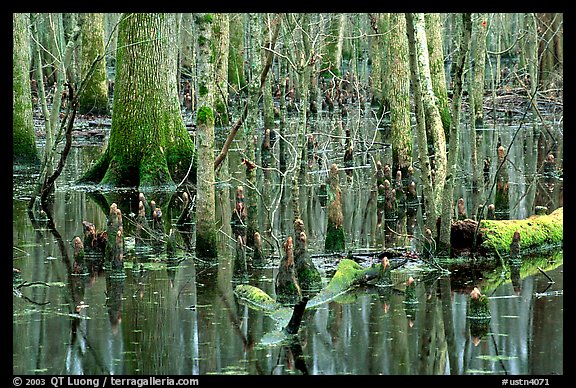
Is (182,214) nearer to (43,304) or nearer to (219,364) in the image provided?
(43,304)

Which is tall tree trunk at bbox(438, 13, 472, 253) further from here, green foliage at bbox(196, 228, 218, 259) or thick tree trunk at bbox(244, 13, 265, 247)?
green foliage at bbox(196, 228, 218, 259)

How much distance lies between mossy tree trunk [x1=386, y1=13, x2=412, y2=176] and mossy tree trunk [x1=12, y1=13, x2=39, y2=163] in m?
6.53

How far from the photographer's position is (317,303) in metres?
8.45

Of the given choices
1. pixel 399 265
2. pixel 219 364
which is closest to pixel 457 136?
pixel 399 265

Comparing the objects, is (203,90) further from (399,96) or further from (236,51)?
(236,51)

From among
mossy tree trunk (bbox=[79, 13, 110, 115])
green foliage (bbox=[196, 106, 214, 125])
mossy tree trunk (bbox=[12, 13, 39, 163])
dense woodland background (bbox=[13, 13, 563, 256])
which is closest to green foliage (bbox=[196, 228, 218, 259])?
dense woodland background (bbox=[13, 13, 563, 256])

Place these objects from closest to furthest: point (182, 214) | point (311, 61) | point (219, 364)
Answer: point (219, 364)
point (311, 61)
point (182, 214)

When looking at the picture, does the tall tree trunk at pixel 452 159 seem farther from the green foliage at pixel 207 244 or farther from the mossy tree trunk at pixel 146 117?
the mossy tree trunk at pixel 146 117


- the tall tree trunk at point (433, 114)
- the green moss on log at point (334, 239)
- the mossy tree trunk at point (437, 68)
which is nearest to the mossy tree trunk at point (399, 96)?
the mossy tree trunk at point (437, 68)

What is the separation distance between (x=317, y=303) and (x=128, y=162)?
286 inches

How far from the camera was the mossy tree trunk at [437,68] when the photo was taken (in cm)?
1744

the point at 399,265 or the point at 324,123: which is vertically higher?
the point at 324,123

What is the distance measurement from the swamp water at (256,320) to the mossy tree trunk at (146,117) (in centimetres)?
315

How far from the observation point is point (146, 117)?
1506 cm
